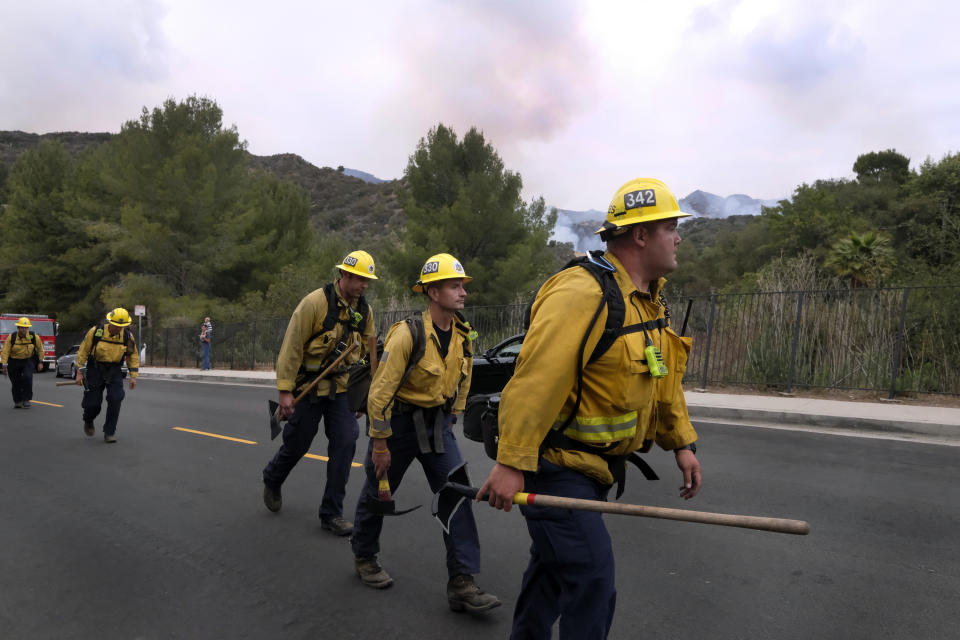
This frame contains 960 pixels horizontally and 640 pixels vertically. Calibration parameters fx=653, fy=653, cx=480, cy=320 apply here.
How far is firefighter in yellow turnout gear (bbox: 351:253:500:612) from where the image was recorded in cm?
335

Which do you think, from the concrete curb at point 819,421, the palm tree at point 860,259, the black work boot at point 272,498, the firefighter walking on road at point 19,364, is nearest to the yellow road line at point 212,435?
the black work boot at point 272,498

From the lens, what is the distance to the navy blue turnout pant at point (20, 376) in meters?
12.4

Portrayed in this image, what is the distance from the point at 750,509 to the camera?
4.96 m

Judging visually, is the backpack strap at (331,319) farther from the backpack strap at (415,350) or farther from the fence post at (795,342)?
the fence post at (795,342)

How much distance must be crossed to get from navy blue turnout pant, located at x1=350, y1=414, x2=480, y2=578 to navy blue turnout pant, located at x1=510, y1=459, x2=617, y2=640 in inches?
47.3

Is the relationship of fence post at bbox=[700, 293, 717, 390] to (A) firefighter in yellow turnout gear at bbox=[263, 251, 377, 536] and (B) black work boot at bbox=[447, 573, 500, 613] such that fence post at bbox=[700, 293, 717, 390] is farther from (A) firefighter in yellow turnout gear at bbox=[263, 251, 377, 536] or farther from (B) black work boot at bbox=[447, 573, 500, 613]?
(B) black work boot at bbox=[447, 573, 500, 613]

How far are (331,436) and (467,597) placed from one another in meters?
1.81

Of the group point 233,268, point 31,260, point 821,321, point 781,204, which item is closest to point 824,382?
point 821,321

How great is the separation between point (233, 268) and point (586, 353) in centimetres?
3137

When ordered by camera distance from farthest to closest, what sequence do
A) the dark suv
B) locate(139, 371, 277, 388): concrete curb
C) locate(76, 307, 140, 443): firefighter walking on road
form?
locate(139, 371, 277, 388): concrete curb < the dark suv < locate(76, 307, 140, 443): firefighter walking on road

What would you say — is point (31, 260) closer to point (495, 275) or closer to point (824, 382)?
point (495, 275)

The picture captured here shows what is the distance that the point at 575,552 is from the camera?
208cm

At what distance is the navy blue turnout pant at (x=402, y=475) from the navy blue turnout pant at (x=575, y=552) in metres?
1.20

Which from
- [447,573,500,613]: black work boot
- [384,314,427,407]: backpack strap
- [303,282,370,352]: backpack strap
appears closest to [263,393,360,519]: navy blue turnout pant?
[303,282,370,352]: backpack strap
